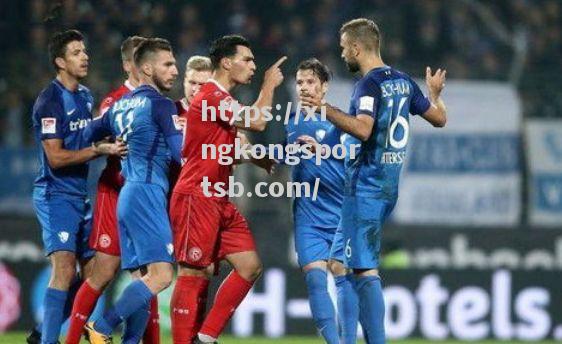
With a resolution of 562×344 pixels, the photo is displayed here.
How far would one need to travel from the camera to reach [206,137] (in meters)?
9.09

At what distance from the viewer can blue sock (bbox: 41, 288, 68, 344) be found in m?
9.57

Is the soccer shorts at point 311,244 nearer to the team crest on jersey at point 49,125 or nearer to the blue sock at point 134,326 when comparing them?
the blue sock at point 134,326

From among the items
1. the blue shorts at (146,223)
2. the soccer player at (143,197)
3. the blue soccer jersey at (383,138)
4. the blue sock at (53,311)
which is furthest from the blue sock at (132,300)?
the blue soccer jersey at (383,138)

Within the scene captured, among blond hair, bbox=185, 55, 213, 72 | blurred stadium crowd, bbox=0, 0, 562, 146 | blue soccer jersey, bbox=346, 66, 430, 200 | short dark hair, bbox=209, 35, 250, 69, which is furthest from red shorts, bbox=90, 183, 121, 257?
blurred stadium crowd, bbox=0, 0, 562, 146

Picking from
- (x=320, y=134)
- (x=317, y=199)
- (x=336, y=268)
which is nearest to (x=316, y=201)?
(x=317, y=199)

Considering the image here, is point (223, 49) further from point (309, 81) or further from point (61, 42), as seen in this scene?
point (61, 42)

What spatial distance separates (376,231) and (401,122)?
748 millimetres

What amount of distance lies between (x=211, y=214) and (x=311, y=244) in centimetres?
122

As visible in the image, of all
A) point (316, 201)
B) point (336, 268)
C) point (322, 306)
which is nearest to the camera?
point (336, 268)

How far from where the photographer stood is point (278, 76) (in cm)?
896

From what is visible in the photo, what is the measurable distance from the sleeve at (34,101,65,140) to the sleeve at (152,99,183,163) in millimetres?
835

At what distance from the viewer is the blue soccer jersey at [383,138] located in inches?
353

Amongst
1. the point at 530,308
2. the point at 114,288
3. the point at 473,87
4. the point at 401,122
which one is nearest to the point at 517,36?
the point at 473,87

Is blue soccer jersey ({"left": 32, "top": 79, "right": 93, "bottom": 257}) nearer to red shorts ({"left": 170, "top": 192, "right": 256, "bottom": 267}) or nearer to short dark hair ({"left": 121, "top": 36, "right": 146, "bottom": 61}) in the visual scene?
short dark hair ({"left": 121, "top": 36, "right": 146, "bottom": 61})
